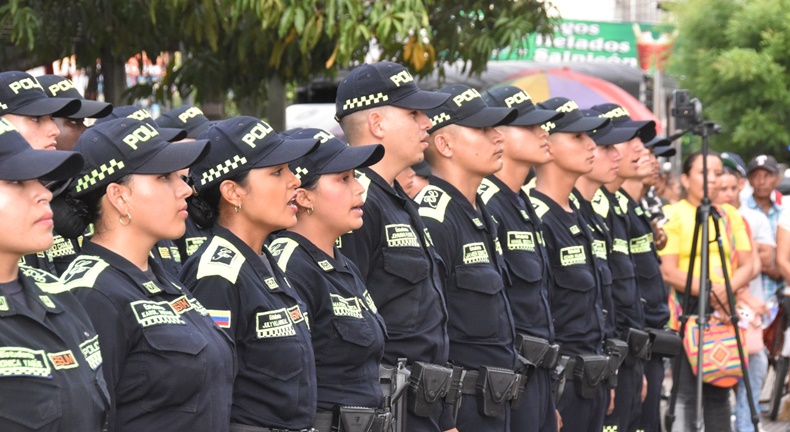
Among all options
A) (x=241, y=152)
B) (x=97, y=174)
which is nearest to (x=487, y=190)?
(x=241, y=152)

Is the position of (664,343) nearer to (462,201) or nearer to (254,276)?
(462,201)

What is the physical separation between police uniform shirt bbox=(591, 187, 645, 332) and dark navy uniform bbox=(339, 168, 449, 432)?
238 centimetres

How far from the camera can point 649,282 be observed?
7.75 metres

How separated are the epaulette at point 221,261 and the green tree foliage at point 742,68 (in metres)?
19.8

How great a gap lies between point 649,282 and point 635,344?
75 cm

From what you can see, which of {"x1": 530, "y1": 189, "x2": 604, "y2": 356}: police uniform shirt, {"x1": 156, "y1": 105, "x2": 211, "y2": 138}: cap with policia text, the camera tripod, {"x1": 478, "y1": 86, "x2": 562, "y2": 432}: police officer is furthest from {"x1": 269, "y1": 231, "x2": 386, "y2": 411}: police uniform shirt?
the camera tripod

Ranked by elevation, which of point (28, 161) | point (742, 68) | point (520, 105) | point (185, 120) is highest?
point (28, 161)

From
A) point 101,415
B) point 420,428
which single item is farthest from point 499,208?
point 101,415

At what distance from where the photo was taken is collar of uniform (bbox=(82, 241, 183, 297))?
3586 millimetres

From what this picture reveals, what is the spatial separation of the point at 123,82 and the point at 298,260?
4732mm

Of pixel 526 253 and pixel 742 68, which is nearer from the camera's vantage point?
pixel 526 253

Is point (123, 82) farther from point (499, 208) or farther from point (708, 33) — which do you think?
point (708, 33)

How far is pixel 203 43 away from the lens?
8.42 m

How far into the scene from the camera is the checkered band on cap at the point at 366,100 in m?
5.22
